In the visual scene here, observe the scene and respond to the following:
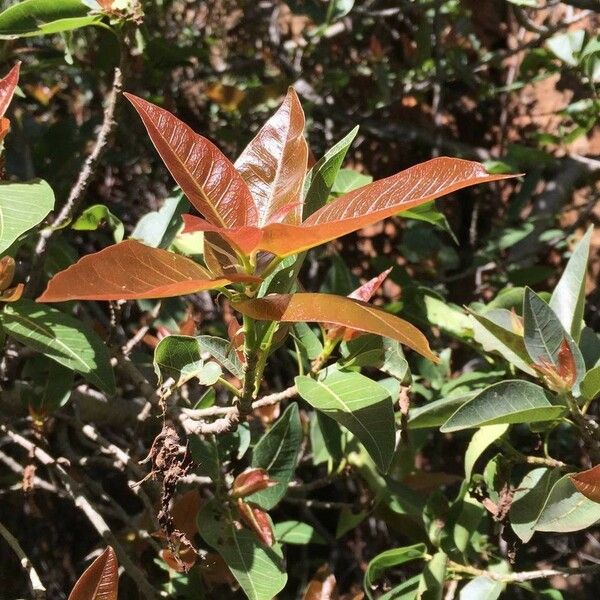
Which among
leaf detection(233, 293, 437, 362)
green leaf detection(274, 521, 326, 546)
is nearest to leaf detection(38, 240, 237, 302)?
leaf detection(233, 293, 437, 362)

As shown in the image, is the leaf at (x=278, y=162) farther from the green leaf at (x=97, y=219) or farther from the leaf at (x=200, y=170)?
the green leaf at (x=97, y=219)

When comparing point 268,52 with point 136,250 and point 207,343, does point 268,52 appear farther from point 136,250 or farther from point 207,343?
point 136,250

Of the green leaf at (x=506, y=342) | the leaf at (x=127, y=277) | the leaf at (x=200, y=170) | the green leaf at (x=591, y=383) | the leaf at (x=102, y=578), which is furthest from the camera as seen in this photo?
the green leaf at (x=506, y=342)

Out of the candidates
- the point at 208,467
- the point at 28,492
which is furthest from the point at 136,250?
the point at 28,492

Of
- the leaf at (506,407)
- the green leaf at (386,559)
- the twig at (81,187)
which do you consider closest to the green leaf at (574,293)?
the leaf at (506,407)

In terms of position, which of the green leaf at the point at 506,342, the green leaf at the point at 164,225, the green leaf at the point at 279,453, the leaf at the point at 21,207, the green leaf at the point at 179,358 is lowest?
the green leaf at the point at 279,453

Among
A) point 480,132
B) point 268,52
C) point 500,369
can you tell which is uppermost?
point 268,52

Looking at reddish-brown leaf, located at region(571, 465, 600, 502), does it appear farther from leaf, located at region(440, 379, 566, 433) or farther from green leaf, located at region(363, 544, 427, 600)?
green leaf, located at region(363, 544, 427, 600)
